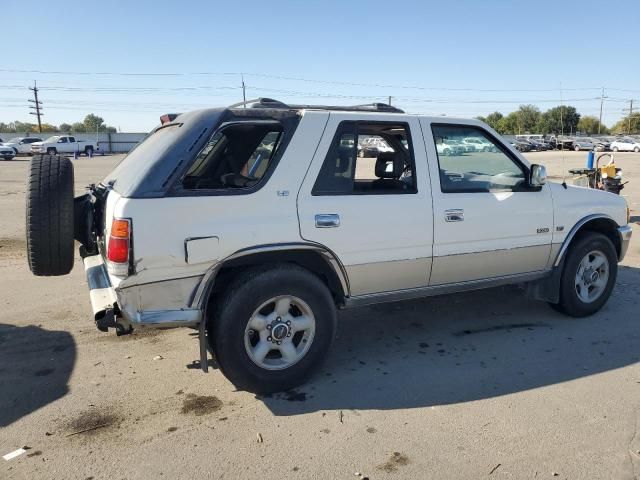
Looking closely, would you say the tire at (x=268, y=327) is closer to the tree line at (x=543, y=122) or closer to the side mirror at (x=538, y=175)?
the side mirror at (x=538, y=175)

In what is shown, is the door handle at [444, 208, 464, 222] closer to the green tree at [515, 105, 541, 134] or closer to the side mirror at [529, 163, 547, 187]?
the side mirror at [529, 163, 547, 187]

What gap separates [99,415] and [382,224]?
2.27 metres

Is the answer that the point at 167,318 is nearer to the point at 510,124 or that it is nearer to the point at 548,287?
the point at 548,287

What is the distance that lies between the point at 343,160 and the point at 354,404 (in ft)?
5.49

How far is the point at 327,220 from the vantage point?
11.9 feet

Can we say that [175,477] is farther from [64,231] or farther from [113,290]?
[64,231]

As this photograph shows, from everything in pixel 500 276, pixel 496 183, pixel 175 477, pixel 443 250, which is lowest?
pixel 175 477

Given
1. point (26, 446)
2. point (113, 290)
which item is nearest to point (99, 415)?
point (26, 446)

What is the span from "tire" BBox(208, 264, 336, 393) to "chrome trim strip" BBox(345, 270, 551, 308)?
1.02 feet

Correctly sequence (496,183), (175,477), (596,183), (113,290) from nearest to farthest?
(175,477) < (113,290) < (496,183) < (596,183)

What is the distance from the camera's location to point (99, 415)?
335 cm

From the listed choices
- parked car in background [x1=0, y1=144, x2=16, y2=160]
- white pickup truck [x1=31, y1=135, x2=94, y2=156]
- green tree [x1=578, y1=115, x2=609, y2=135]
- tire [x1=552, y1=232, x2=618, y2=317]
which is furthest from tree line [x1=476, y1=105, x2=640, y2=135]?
tire [x1=552, y1=232, x2=618, y2=317]

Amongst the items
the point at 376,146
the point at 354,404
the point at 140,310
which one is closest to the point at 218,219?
the point at 140,310

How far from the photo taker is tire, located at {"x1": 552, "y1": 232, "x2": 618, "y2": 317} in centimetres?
493
